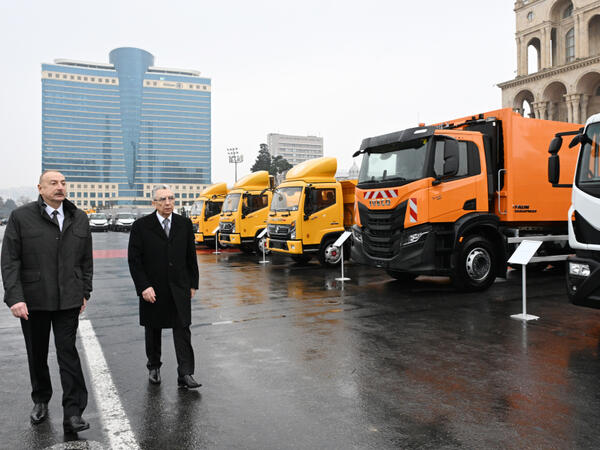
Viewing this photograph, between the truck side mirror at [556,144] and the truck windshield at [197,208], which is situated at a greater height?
the truck windshield at [197,208]

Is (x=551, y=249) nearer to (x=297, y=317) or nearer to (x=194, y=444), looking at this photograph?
(x=297, y=317)

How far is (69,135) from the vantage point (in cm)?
15550

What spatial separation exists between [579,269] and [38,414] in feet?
18.8

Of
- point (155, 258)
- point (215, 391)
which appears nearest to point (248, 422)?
point (215, 391)

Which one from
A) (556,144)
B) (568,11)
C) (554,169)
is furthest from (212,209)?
(568,11)

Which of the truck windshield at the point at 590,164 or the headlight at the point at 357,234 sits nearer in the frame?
the truck windshield at the point at 590,164

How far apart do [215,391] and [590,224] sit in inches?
182

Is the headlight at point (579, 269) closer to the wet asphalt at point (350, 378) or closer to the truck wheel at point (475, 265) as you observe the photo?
the wet asphalt at point (350, 378)

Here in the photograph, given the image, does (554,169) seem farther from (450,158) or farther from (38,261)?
(38,261)

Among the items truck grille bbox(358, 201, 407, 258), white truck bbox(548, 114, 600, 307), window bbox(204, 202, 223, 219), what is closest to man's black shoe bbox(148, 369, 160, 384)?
white truck bbox(548, 114, 600, 307)

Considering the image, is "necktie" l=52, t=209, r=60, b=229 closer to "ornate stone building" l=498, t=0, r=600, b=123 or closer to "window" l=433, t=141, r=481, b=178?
"window" l=433, t=141, r=481, b=178

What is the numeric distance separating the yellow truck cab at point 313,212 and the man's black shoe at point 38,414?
9.87 metres

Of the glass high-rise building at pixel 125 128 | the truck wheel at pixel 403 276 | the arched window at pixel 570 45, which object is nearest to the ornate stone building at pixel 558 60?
the arched window at pixel 570 45

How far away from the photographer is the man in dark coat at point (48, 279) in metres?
3.63
